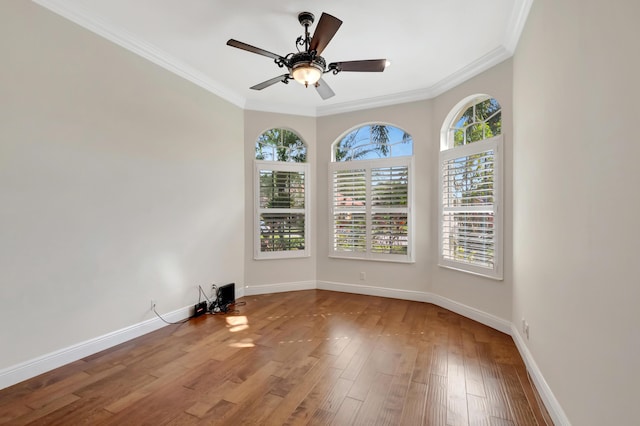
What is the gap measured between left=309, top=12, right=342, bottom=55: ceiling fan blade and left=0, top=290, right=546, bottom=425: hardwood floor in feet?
8.65

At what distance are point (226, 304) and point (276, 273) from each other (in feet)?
3.13

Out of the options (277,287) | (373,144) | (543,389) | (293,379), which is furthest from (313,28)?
(277,287)

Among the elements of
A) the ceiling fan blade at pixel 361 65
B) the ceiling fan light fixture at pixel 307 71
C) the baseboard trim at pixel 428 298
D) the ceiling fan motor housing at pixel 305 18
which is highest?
the ceiling fan motor housing at pixel 305 18

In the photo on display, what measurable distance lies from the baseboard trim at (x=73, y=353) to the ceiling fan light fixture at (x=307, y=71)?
2.95 meters

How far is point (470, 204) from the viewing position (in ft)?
11.9

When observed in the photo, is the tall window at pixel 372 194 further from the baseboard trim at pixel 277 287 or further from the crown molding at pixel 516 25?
the crown molding at pixel 516 25

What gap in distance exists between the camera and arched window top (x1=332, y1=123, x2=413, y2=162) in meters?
4.52

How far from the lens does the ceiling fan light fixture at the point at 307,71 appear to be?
2.59 meters

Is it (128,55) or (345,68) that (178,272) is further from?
(345,68)

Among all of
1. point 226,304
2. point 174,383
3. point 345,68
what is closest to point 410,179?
point 345,68

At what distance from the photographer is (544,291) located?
209 centimetres

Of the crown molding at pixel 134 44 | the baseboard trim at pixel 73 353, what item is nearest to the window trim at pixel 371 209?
the crown molding at pixel 134 44

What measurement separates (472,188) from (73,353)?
4.36 metres

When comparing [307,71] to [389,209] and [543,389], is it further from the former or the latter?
[543,389]
